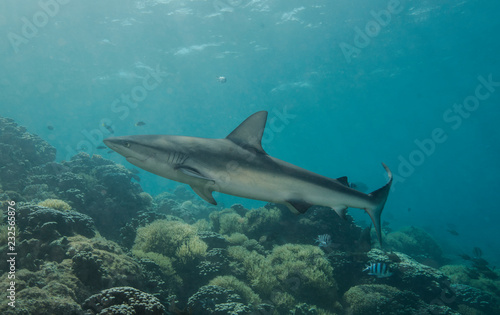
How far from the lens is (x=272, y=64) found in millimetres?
41375

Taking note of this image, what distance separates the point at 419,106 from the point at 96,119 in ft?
378

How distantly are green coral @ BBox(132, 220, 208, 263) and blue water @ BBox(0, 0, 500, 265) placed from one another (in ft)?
59.8

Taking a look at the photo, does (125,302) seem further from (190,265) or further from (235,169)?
(190,265)

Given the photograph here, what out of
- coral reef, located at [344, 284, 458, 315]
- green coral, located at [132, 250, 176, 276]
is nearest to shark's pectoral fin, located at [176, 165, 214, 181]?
green coral, located at [132, 250, 176, 276]

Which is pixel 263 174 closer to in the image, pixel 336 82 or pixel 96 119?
pixel 336 82

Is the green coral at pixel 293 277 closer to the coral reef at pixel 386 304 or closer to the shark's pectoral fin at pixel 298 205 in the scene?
the coral reef at pixel 386 304

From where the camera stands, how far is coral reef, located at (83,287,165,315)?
3000 millimetres

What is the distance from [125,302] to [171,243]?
441 cm

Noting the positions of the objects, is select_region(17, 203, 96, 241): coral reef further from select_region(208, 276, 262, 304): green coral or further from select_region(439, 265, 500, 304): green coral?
select_region(439, 265, 500, 304): green coral

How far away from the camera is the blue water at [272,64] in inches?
1144

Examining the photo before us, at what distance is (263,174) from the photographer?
3467mm

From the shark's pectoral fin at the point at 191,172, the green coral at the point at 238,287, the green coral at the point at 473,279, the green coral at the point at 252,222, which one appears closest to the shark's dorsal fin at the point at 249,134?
the shark's pectoral fin at the point at 191,172

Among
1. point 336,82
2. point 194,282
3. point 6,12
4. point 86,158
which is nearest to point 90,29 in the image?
point 6,12

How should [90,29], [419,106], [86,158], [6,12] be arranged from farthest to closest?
[419,106] → [90,29] → [6,12] → [86,158]
